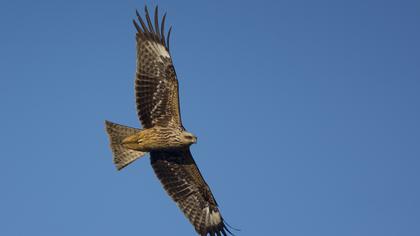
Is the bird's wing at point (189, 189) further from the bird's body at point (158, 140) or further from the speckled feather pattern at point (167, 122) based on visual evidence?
the bird's body at point (158, 140)

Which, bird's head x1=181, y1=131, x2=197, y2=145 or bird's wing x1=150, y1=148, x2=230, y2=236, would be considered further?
bird's wing x1=150, y1=148, x2=230, y2=236

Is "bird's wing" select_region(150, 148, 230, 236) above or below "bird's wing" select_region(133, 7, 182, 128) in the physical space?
below

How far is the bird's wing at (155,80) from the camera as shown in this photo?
16734 mm

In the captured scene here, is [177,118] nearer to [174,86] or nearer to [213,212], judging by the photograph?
[174,86]

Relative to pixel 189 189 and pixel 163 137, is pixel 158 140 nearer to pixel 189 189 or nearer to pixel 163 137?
pixel 163 137

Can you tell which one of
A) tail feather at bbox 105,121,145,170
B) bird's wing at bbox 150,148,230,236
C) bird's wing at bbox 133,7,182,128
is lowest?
bird's wing at bbox 150,148,230,236

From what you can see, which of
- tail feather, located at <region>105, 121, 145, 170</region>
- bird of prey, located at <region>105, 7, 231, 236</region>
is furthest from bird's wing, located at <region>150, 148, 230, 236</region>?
tail feather, located at <region>105, 121, 145, 170</region>

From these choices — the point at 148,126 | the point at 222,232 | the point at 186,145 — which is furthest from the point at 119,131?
the point at 222,232

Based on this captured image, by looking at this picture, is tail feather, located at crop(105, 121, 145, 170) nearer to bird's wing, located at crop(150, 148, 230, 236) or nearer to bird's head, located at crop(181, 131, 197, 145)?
bird's wing, located at crop(150, 148, 230, 236)

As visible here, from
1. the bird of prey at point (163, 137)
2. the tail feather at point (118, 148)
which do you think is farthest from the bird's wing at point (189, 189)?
the tail feather at point (118, 148)

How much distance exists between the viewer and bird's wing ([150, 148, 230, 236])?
17.6 m

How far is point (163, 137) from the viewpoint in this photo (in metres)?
16.3

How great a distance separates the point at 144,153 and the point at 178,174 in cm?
129

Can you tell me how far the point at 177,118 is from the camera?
16.7 metres
